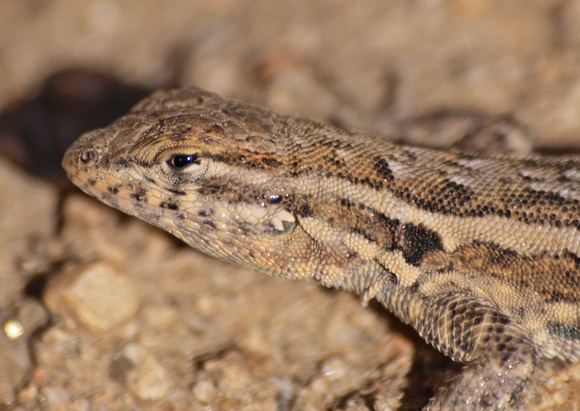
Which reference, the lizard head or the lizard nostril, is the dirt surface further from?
the lizard nostril

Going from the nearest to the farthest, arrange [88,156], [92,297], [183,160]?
[183,160] → [88,156] → [92,297]

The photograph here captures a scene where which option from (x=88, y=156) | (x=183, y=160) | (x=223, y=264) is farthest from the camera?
(x=223, y=264)

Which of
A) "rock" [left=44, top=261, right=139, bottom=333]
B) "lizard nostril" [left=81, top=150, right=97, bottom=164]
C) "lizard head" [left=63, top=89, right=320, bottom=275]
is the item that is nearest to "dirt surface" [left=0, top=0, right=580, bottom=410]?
"rock" [left=44, top=261, right=139, bottom=333]

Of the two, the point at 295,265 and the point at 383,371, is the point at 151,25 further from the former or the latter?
the point at 383,371

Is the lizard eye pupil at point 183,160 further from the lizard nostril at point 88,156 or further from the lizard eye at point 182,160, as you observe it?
the lizard nostril at point 88,156

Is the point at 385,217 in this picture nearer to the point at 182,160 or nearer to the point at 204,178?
the point at 204,178

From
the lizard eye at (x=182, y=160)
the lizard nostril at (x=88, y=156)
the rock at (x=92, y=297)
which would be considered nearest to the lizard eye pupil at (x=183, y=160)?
the lizard eye at (x=182, y=160)

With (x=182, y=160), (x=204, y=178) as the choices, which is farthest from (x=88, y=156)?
(x=204, y=178)

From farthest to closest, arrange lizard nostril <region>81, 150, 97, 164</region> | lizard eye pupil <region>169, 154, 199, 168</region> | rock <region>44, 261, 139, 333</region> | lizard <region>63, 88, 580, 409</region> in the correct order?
rock <region>44, 261, 139, 333</region>, lizard nostril <region>81, 150, 97, 164</region>, lizard eye pupil <region>169, 154, 199, 168</region>, lizard <region>63, 88, 580, 409</region>
